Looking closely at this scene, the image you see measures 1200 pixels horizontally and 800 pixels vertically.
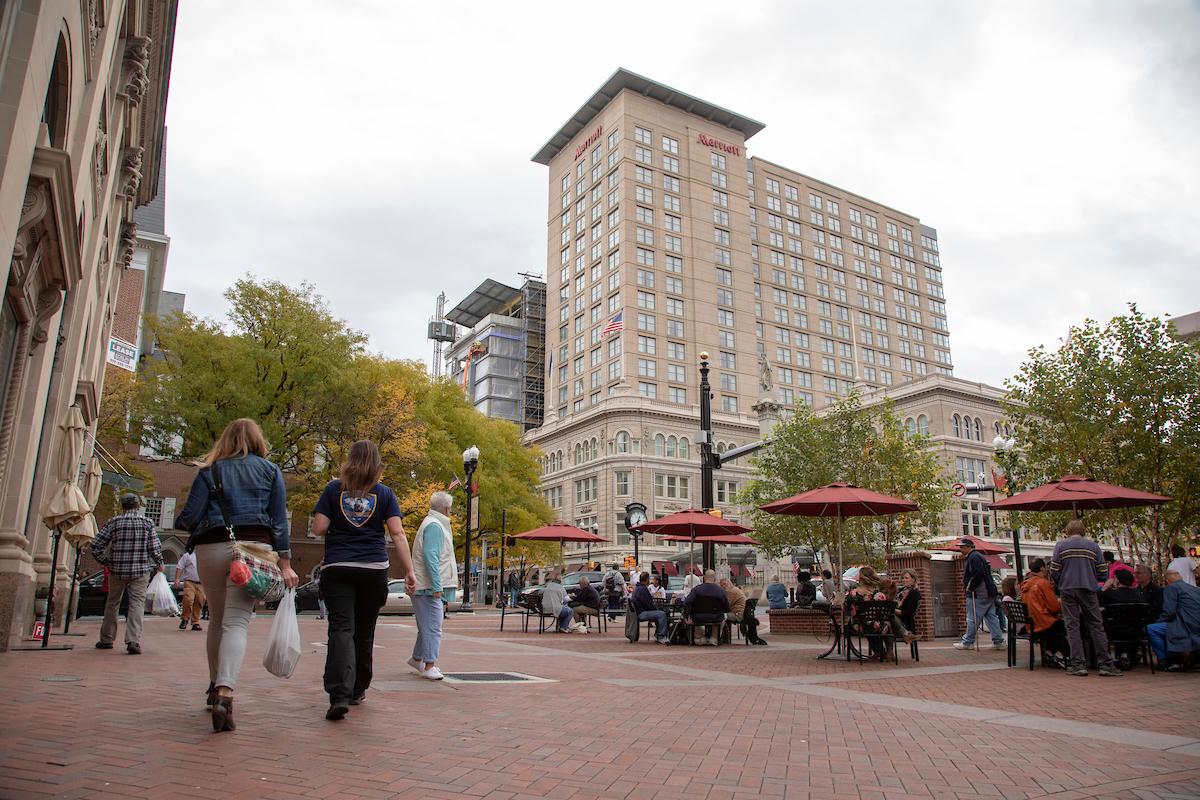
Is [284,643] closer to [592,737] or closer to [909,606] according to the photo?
[592,737]

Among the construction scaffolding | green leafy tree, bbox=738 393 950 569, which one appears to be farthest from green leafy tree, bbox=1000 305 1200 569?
the construction scaffolding

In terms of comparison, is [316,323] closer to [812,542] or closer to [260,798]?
[812,542]

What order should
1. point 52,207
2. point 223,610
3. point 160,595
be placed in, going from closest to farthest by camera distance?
point 223,610 < point 52,207 < point 160,595

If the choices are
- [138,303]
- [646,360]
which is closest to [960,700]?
[138,303]

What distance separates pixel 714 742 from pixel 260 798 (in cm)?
309

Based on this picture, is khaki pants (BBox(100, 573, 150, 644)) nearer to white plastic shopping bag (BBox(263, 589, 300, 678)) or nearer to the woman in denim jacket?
the woman in denim jacket

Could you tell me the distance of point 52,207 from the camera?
26.6ft

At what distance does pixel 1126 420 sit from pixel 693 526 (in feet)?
40.9

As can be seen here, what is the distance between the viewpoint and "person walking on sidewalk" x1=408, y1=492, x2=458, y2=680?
8.39m

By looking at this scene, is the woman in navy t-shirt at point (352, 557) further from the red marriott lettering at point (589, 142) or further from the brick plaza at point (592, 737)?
the red marriott lettering at point (589, 142)

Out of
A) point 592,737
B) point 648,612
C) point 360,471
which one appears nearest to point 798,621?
point 648,612

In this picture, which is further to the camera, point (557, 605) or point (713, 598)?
point (557, 605)

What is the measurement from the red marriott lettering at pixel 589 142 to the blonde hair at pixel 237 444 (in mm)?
85382

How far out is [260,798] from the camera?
3629 millimetres
